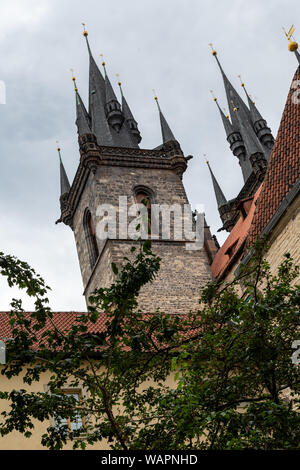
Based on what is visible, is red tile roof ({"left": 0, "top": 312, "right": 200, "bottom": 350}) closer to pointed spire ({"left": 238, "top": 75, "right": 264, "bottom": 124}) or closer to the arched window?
the arched window

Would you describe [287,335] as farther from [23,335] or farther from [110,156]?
[110,156]

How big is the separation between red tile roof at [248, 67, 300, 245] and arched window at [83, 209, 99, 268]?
1378cm

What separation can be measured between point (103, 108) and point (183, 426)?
1064 inches

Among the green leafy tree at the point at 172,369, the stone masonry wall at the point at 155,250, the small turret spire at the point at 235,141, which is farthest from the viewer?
the small turret spire at the point at 235,141

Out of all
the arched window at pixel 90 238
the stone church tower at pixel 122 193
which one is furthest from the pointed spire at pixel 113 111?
the arched window at pixel 90 238

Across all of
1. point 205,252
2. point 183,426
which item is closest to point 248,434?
point 183,426

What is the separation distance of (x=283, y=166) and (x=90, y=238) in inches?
607

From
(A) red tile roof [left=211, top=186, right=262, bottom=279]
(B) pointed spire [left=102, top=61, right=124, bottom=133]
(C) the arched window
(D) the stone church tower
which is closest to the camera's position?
(A) red tile roof [left=211, top=186, right=262, bottom=279]

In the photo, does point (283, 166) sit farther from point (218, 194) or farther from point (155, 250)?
point (218, 194)

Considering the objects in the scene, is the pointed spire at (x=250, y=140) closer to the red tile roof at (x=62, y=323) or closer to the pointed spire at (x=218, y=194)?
Answer: the pointed spire at (x=218, y=194)

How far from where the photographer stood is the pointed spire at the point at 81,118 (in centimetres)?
2841

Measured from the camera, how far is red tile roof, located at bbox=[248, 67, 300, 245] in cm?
1284

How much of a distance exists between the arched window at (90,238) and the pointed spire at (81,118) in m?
3.64

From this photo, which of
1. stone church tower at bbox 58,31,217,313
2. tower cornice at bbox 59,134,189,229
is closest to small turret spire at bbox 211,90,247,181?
stone church tower at bbox 58,31,217,313
